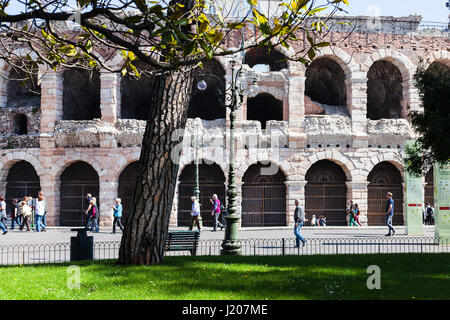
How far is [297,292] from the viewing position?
5242 mm

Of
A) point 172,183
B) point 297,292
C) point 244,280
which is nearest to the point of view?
point 297,292

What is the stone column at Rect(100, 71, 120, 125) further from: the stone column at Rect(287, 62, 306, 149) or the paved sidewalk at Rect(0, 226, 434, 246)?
the stone column at Rect(287, 62, 306, 149)

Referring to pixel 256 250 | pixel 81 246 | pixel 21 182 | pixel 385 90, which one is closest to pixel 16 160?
pixel 21 182

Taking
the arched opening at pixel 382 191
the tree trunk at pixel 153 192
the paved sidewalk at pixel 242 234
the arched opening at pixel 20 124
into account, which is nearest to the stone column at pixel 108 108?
the paved sidewalk at pixel 242 234

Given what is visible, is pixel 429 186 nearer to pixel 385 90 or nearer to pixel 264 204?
pixel 385 90

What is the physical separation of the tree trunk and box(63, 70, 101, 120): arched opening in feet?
50.4

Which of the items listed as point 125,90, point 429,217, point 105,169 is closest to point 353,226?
point 429,217

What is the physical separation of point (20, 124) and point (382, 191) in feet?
62.1

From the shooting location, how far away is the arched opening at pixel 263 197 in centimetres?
2108

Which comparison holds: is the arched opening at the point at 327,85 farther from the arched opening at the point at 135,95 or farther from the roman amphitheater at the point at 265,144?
the arched opening at the point at 135,95

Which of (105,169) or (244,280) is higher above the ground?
(105,169)

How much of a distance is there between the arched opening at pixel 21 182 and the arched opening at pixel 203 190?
714 cm

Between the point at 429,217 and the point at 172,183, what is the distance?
18.7 metres

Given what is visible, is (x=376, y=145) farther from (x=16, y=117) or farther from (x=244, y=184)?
(x=16, y=117)
